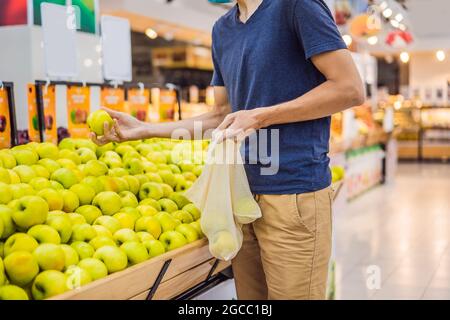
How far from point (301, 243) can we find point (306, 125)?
378 millimetres

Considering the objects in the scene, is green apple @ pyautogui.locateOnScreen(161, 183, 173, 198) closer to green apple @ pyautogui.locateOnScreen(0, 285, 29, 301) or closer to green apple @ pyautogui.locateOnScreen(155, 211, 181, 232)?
green apple @ pyautogui.locateOnScreen(155, 211, 181, 232)

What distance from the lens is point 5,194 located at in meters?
1.93

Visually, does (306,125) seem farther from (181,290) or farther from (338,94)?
(181,290)

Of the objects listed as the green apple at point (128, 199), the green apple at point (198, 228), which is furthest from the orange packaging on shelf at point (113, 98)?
the green apple at point (198, 228)

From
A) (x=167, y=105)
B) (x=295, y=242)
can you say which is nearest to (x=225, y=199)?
(x=295, y=242)

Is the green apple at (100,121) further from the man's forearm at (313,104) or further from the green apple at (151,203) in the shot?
the man's forearm at (313,104)

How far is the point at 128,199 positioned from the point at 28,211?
1.87 ft

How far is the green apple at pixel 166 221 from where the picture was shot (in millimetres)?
2266

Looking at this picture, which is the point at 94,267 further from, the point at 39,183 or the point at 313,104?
the point at 313,104

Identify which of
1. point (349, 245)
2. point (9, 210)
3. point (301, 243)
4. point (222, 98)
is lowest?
point (349, 245)

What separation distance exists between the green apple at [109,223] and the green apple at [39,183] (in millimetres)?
216

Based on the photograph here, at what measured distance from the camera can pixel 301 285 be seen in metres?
1.99

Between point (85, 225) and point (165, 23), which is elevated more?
point (165, 23)

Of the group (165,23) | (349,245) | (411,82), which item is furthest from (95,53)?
(411,82)
